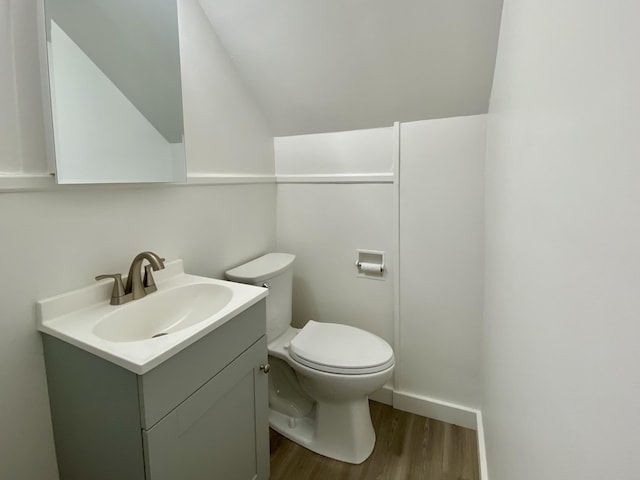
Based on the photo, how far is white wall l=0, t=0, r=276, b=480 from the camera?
0.89 metres

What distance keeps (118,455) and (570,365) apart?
3.42 feet

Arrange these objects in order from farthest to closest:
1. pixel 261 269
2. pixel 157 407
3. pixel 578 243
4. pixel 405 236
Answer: pixel 405 236
pixel 261 269
pixel 157 407
pixel 578 243

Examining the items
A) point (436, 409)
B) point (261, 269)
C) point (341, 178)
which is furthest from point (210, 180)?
point (436, 409)

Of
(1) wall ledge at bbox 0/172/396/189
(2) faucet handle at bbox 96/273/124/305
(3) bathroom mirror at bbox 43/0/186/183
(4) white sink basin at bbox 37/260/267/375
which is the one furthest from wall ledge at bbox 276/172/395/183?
(2) faucet handle at bbox 96/273/124/305

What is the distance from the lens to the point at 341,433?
1551mm

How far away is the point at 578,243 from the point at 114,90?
136 centimetres

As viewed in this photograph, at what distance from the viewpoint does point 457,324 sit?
171cm

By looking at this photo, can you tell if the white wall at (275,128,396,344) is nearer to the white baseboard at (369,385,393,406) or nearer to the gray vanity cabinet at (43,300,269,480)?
the white baseboard at (369,385,393,406)

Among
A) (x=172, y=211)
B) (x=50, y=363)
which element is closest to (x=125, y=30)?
(x=172, y=211)

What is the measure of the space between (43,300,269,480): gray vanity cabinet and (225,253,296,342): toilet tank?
414mm

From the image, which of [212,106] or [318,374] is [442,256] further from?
[212,106]

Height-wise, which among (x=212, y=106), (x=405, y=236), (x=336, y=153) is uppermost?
(x=212, y=106)

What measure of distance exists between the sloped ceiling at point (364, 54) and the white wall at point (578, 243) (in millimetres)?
722

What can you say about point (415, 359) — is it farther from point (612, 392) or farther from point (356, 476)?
point (612, 392)
